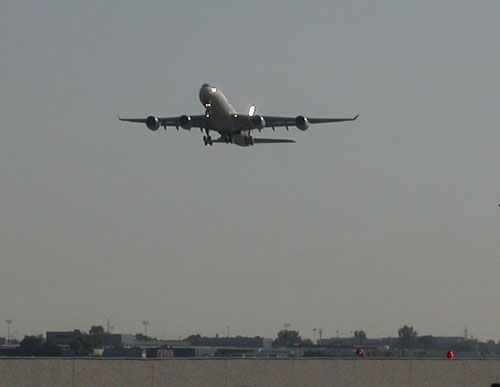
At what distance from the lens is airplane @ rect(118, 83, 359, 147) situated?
10575 centimetres

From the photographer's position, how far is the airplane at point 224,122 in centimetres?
10575

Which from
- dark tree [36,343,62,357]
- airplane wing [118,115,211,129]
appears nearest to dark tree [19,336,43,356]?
dark tree [36,343,62,357]

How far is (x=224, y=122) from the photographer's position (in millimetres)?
106500

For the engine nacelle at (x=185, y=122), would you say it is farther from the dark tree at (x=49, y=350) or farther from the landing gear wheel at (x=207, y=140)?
the dark tree at (x=49, y=350)

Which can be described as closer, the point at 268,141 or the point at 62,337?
the point at 268,141
